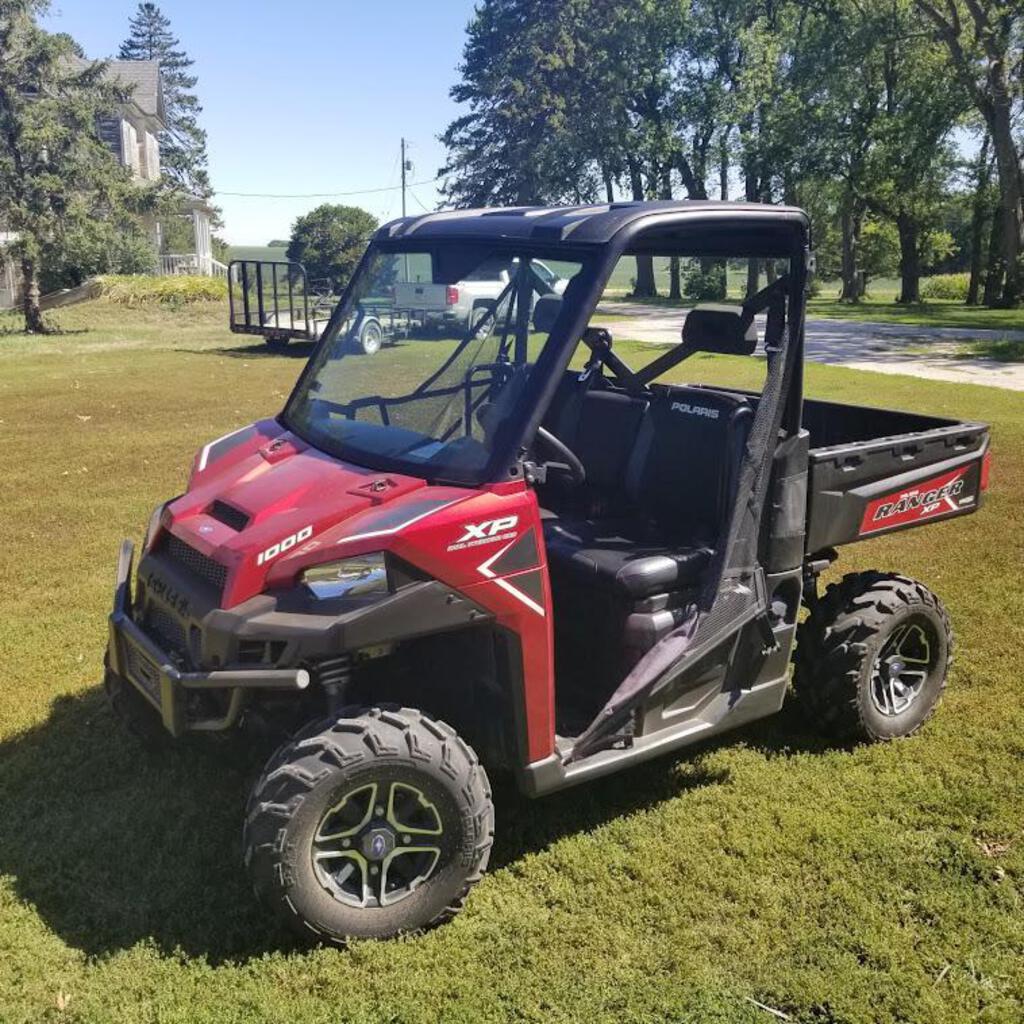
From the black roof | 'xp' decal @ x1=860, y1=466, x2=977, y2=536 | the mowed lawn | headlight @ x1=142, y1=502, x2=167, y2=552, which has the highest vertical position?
the black roof

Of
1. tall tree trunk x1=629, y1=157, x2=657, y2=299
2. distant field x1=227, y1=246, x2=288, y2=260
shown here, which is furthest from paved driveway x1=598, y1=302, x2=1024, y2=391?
distant field x1=227, y1=246, x2=288, y2=260

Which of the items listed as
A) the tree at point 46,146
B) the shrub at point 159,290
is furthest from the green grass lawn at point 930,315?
the shrub at point 159,290

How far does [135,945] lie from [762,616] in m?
2.33

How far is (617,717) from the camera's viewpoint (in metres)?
3.45

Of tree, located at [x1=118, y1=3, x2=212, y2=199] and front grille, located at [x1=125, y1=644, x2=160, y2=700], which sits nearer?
front grille, located at [x1=125, y1=644, x2=160, y2=700]

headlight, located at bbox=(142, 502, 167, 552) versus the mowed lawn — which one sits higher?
headlight, located at bbox=(142, 502, 167, 552)

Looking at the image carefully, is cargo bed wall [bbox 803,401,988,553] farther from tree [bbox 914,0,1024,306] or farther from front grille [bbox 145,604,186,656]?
tree [bbox 914,0,1024,306]

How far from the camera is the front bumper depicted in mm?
2963

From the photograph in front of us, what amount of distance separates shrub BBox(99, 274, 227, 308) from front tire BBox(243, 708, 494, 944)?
28446 mm

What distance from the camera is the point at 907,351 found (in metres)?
20.5

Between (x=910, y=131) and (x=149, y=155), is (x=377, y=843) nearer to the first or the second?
(x=910, y=131)

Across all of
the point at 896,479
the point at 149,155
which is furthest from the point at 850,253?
the point at 896,479

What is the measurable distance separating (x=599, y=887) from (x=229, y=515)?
1692mm

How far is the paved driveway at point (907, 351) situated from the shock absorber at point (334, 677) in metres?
9.25
